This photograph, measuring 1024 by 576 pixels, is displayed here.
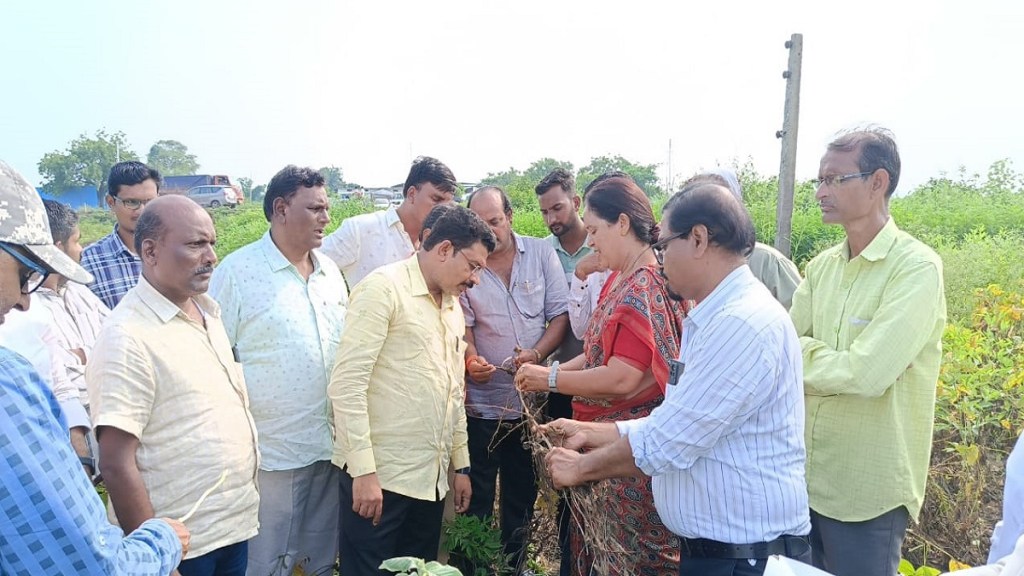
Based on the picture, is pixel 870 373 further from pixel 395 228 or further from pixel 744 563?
pixel 395 228

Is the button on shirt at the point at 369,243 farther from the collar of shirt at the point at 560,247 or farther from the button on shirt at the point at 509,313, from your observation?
the collar of shirt at the point at 560,247

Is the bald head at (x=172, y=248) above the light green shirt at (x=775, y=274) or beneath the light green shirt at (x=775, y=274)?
above

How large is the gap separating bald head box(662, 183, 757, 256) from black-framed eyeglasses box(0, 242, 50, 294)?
146 cm

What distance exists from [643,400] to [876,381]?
0.76 metres

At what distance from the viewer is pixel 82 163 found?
43.6 m

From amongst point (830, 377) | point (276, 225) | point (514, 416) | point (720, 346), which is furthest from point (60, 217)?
point (830, 377)

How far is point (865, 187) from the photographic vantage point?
A: 8.01 ft

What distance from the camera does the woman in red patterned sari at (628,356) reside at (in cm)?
226

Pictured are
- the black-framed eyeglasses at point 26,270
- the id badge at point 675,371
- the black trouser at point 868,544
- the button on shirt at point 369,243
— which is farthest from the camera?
the button on shirt at point 369,243

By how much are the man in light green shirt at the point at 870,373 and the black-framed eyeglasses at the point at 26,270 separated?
221 centimetres

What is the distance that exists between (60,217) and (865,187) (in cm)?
337

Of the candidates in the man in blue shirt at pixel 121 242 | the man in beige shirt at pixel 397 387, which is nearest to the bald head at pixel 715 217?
the man in beige shirt at pixel 397 387

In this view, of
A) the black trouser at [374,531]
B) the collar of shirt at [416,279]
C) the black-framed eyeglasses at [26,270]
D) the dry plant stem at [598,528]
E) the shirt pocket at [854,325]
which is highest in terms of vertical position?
the black-framed eyeglasses at [26,270]

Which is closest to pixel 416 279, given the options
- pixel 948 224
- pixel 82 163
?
pixel 948 224
